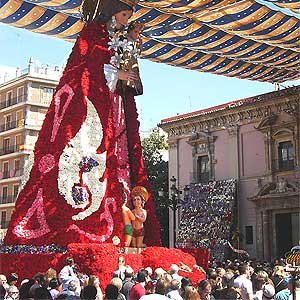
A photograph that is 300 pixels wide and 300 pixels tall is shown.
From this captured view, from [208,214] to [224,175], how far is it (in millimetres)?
2149

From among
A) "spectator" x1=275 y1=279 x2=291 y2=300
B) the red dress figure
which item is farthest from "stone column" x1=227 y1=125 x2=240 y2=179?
"spectator" x1=275 y1=279 x2=291 y2=300

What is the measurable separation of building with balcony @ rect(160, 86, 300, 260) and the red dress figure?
13491mm

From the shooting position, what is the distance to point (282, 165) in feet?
80.2

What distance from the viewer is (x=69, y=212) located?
981 cm

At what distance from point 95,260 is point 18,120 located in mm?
34312


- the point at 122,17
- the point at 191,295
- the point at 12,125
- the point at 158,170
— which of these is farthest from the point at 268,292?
the point at 12,125

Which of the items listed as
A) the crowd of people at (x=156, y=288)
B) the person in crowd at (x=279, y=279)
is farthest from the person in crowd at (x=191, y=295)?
the person in crowd at (x=279, y=279)

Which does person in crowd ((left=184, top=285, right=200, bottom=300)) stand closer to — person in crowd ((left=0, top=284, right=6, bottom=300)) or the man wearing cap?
person in crowd ((left=0, top=284, right=6, bottom=300))

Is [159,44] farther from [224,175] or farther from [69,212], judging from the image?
[224,175]

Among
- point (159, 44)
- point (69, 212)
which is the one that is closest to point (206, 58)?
point (159, 44)

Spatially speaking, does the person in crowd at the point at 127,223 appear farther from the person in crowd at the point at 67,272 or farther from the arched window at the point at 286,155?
the arched window at the point at 286,155

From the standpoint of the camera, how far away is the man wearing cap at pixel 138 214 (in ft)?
34.3

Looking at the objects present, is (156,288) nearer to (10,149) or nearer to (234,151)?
(234,151)

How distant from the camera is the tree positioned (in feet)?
99.8
